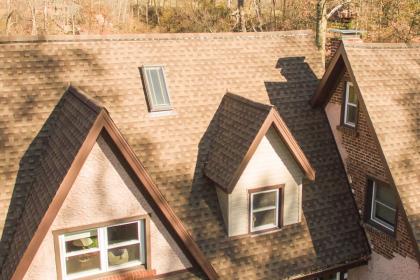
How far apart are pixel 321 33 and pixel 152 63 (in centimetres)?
1469

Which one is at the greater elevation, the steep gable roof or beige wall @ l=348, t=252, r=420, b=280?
the steep gable roof

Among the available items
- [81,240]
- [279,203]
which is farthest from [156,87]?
[81,240]

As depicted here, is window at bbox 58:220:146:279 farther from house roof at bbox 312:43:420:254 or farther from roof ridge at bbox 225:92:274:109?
house roof at bbox 312:43:420:254

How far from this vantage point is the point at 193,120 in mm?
11953

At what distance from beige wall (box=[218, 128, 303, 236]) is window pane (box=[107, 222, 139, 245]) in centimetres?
232

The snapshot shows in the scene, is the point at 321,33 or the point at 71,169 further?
the point at 321,33

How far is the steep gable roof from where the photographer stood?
8359 millimetres

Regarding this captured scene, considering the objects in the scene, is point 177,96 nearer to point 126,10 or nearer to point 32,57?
point 32,57

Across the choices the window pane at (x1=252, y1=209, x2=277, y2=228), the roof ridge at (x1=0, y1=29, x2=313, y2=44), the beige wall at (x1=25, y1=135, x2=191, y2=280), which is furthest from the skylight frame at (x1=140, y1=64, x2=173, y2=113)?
the window pane at (x1=252, y1=209, x2=277, y2=228)

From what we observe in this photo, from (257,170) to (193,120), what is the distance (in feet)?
7.90

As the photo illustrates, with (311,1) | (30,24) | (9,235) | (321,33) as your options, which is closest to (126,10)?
(30,24)

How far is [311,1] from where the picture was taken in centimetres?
4166

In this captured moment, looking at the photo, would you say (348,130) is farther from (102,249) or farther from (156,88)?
(102,249)

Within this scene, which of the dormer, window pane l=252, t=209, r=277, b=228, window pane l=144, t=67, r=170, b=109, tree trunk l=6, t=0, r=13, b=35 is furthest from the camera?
tree trunk l=6, t=0, r=13, b=35
